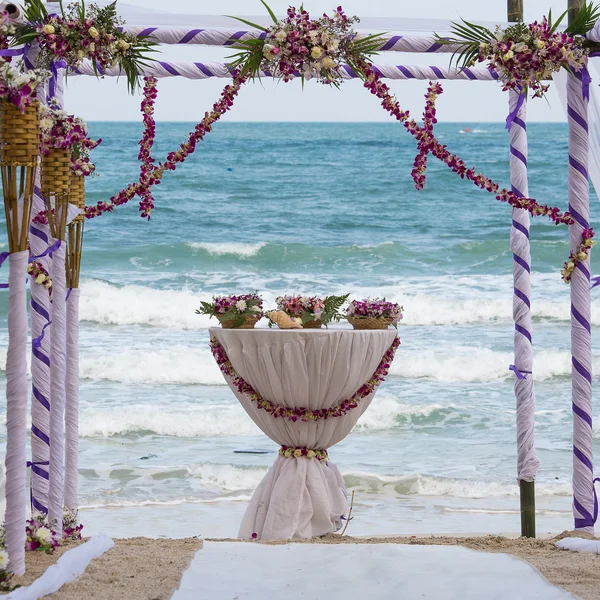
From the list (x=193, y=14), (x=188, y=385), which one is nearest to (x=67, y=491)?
(x=193, y=14)

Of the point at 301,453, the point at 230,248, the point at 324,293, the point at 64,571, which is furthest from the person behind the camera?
the point at 230,248

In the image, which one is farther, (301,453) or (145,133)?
(301,453)

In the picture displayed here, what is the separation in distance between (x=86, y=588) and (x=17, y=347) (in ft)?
3.33

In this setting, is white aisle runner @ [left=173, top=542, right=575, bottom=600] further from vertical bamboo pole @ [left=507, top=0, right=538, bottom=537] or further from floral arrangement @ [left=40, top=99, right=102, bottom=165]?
floral arrangement @ [left=40, top=99, right=102, bottom=165]

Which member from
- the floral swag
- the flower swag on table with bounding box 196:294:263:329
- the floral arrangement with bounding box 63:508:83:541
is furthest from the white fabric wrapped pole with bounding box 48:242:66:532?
the flower swag on table with bounding box 196:294:263:329

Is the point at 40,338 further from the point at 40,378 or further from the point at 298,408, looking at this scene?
the point at 298,408

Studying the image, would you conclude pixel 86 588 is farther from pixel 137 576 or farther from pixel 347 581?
pixel 347 581

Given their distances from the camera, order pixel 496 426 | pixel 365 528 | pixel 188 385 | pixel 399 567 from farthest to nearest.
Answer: pixel 188 385 → pixel 496 426 → pixel 365 528 → pixel 399 567

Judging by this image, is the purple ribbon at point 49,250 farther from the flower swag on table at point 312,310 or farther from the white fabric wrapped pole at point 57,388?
the flower swag on table at point 312,310

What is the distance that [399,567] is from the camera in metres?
4.45

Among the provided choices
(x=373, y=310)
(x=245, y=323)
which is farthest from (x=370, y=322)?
(x=245, y=323)

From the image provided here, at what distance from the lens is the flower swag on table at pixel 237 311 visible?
5.91m

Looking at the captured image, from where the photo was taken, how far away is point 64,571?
13.9 feet

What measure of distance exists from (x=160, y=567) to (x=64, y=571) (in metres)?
0.46
